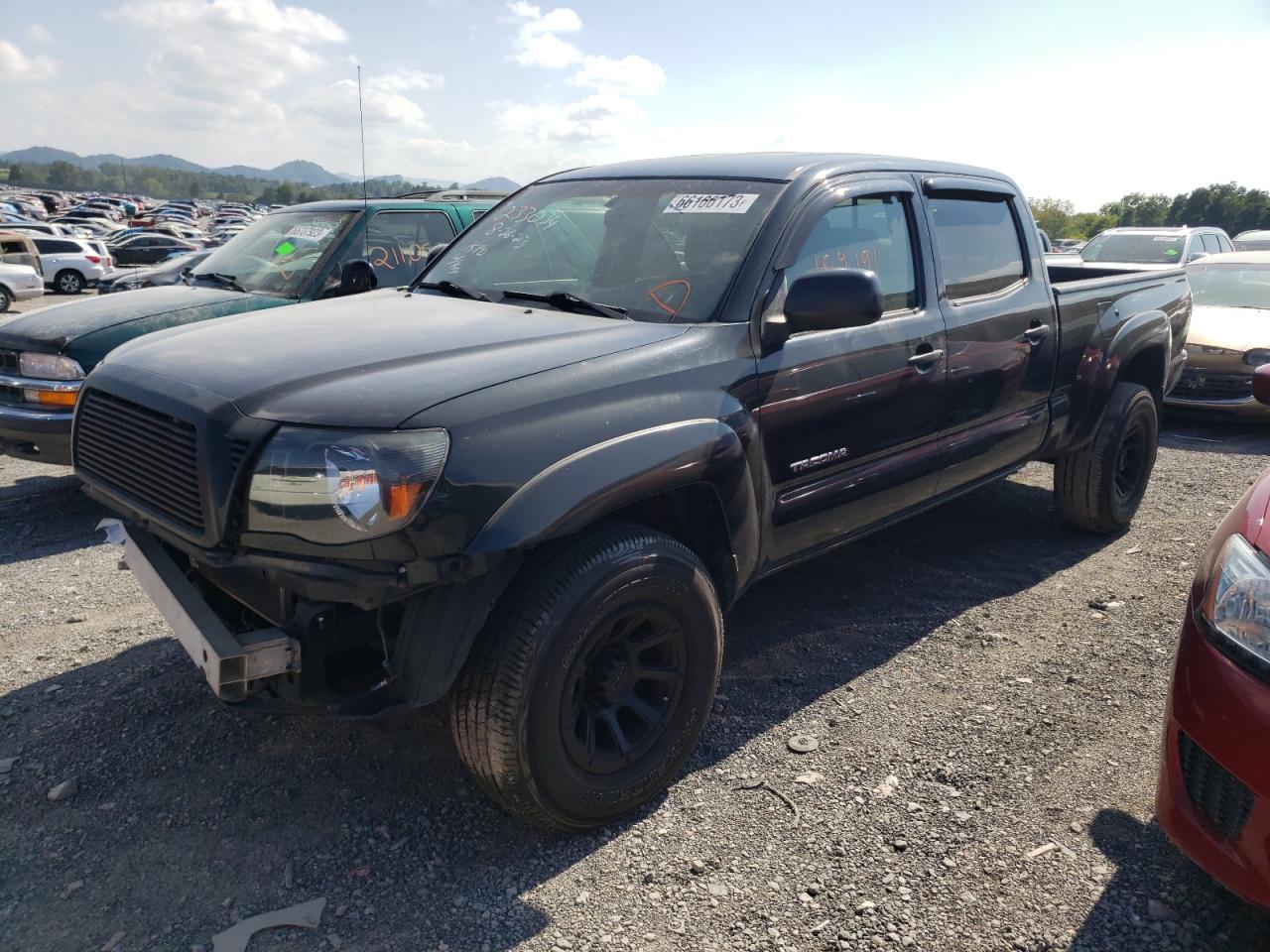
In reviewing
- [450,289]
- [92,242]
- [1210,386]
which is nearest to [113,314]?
[450,289]

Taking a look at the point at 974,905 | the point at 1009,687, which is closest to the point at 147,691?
the point at 974,905

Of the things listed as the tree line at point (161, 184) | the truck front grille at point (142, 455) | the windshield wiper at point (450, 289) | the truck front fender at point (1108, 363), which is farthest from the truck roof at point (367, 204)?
the tree line at point (161, 184)

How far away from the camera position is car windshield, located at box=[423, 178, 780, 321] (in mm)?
3197

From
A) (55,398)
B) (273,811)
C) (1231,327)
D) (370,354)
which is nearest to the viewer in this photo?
(370,354)

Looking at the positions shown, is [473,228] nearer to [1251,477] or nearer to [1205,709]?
[1205,709]

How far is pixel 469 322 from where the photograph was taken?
10.1ft

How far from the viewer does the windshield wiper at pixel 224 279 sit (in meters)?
6.21

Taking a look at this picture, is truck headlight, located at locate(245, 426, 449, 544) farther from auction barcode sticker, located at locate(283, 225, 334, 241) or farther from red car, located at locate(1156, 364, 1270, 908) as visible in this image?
auction barcode sticker, located at locate(283, 225, 334, 241)

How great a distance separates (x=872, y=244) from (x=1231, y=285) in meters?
7.93

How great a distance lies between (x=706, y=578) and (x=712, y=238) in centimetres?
119

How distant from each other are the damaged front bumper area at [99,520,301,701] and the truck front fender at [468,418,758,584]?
0.56 m

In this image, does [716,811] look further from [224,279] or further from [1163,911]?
[224,279]

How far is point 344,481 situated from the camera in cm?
226

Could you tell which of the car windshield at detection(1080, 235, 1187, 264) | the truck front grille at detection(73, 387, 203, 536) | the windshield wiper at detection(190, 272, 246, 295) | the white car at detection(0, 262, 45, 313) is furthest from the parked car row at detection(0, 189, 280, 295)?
the car windshield at detection(1080, 235, 1187, 264)
